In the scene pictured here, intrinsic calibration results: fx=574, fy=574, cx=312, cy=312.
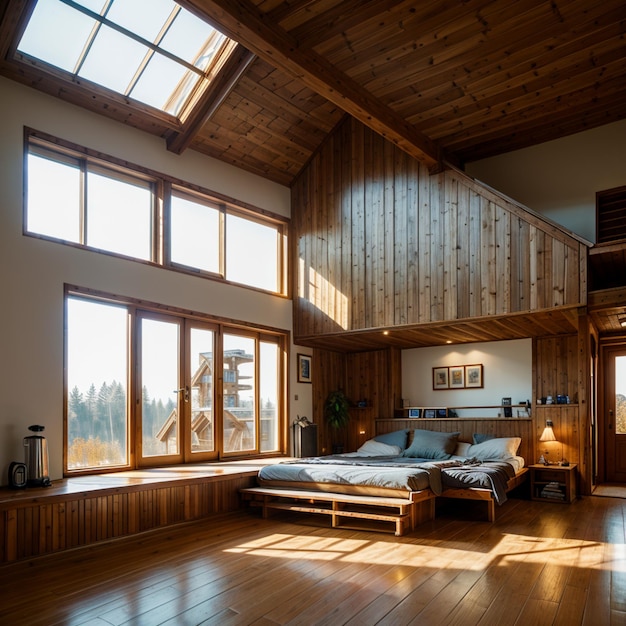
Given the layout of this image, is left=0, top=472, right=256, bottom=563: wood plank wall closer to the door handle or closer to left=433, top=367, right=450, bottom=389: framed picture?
the door handle

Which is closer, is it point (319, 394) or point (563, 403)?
point (563, 403)

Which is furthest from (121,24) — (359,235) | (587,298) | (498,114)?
(587,298)

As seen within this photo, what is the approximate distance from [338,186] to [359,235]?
3.09 feet

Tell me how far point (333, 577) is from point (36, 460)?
317 cm

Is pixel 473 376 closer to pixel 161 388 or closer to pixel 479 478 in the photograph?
pixel 479 478

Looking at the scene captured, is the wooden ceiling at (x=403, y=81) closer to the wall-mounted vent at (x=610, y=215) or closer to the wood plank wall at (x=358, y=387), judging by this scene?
the wall-mounted vent at (x=610, y=215)

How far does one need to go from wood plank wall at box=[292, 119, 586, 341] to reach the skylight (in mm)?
2654

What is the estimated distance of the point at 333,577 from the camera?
4180 mm

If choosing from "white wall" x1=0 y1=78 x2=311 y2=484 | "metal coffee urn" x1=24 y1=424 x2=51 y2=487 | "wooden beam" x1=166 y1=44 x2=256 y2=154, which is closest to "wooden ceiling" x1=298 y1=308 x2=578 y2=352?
"white wall" x1=0 y1=78 x2=311 y2=484

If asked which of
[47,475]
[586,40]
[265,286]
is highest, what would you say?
[586,40]

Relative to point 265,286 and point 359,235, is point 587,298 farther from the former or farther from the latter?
point 265,286

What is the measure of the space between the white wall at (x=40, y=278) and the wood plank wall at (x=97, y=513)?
3.22 feet

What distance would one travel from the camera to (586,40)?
6008mm

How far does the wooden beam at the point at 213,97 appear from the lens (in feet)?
23.2
